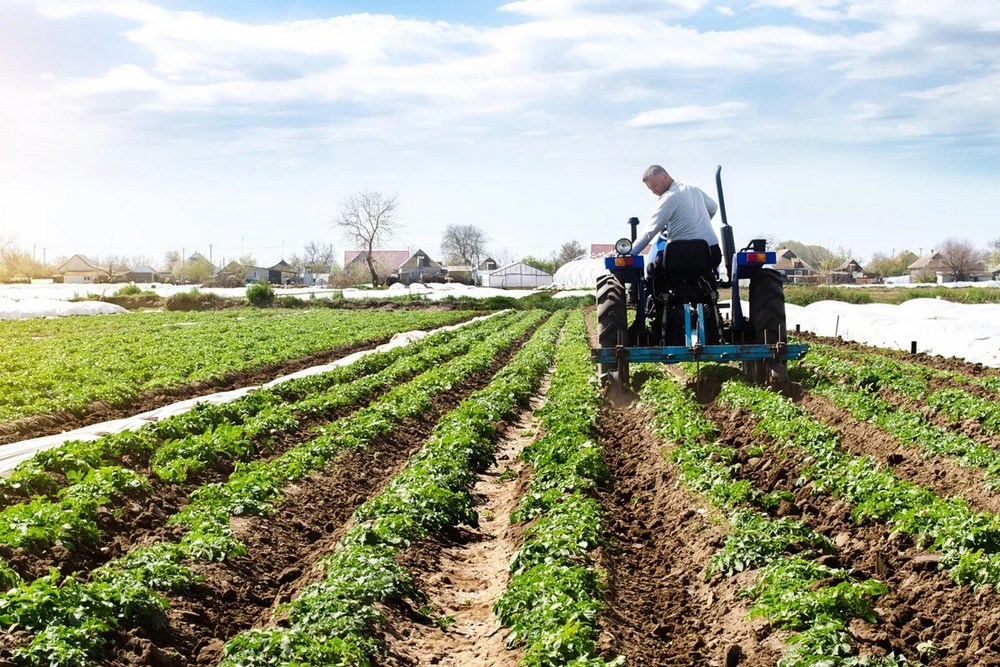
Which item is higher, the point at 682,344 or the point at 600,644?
the point at 682,344

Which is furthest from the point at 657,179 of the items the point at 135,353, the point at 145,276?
the point at 145,276

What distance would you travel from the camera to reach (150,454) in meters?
11.6

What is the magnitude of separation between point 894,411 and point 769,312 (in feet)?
Answer: 7.23

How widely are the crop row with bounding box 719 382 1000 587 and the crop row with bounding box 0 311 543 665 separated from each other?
5.09m

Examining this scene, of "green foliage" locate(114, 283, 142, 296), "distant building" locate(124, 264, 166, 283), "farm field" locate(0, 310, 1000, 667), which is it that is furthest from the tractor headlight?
"distant building" locate(124, 264, 166, 283)

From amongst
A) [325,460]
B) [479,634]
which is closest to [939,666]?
[479,634]

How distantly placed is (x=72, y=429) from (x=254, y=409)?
2.78 m

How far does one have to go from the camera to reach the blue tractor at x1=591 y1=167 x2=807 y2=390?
13609 mm

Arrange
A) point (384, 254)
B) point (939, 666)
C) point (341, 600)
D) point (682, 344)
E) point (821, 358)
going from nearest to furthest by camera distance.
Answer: point (939, 666) < point (341, 600) < point (682, 344) < point (821, 358) < point (384, 254)

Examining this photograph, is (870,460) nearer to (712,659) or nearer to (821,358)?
(712,659)

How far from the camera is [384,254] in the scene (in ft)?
484

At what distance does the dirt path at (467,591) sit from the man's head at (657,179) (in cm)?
494

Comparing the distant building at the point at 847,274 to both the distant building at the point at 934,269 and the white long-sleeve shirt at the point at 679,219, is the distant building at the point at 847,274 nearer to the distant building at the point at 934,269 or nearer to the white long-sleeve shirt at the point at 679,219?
the distant building at the point at 934,269

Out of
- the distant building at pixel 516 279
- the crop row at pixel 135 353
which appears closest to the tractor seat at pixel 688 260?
the crop row at pixel 135 353
